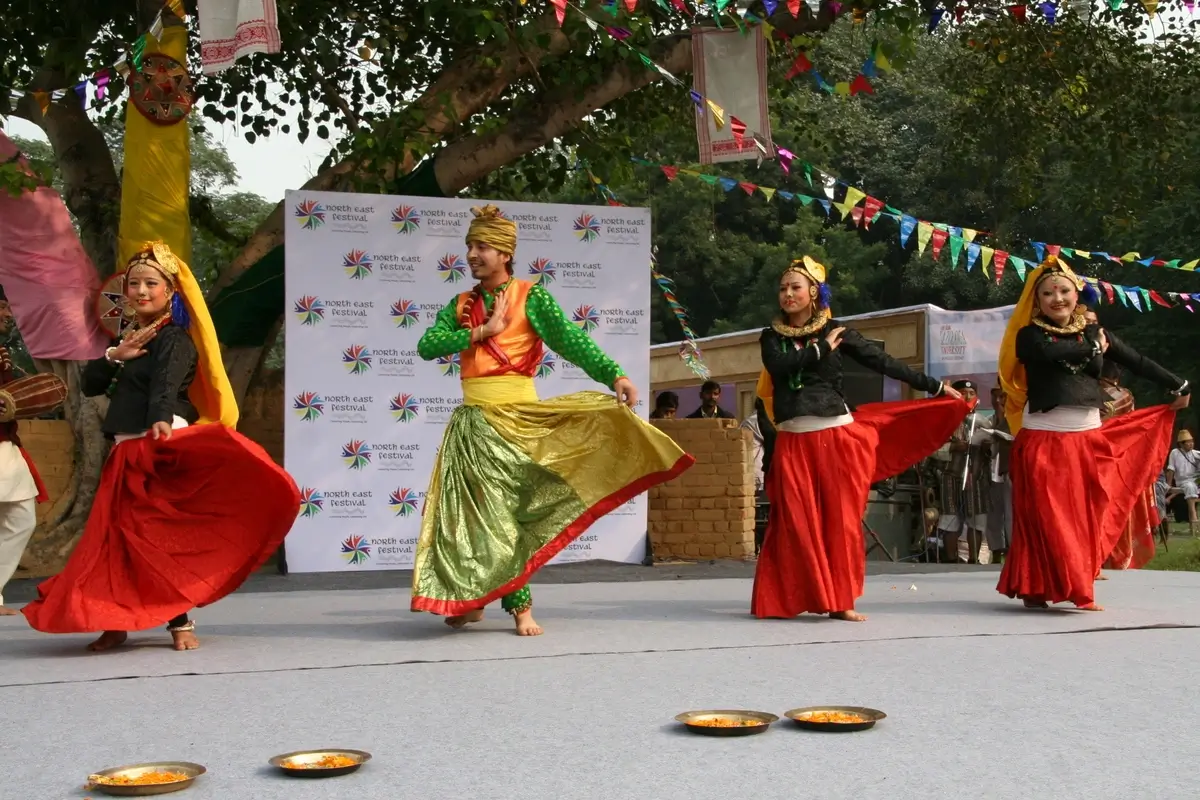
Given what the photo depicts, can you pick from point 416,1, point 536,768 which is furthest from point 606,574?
point 536,768

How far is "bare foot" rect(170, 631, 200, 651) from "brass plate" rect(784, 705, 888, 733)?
2.74 m

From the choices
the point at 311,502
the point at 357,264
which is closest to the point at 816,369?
the point at 357,264

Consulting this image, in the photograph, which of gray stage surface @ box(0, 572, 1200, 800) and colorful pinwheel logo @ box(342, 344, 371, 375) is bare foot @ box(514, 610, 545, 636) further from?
colorful pinwheel logo @ box(342, 344, 371, 375)

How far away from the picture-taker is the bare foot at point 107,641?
597cm

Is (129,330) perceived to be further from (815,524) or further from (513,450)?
(815,524)

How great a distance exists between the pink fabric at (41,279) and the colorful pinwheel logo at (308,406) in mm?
1455

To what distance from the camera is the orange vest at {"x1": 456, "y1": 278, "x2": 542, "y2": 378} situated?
657 cm

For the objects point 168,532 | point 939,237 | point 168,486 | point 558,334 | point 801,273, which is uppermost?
point 939,237

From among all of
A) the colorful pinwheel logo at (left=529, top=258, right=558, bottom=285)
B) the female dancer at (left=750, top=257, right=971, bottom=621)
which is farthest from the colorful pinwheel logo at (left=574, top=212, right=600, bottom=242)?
the female dancer at (left=750, top=257, right=971, bottom=621)

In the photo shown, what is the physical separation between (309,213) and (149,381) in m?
3.88

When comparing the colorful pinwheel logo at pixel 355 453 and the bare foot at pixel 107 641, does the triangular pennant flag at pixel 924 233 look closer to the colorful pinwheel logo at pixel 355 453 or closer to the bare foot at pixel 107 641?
the colorful pinwheel logo at pixel 355 453

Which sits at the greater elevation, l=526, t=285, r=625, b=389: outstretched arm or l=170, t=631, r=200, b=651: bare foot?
l=526, t=285, r=625, b=389: outstretched arm

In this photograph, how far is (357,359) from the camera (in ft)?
32.4

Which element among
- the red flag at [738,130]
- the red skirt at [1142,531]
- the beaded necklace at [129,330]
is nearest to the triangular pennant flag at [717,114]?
the red flag at [738,130]
